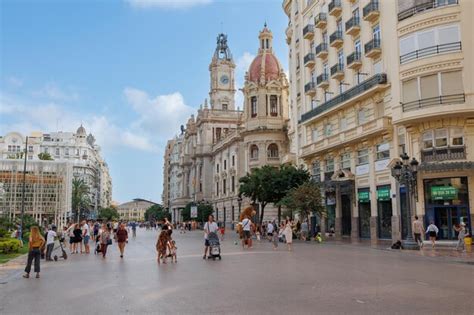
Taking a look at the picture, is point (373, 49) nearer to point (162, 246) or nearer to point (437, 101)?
point (437, 101)

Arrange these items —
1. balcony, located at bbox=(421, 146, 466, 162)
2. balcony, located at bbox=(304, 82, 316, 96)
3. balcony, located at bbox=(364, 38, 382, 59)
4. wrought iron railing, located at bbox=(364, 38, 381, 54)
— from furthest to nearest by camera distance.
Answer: balcony, located at bbox=(304, 82, 316, 96), wrought iron railing, located at bbox=(364, 38, 381, 54), balcony, located at bbox=(364, 38, 382, 59), balcony, located at bbox=(421, 146, 466, 162)

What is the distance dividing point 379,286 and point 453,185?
17.9 metres

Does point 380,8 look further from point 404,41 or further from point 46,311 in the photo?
point 46,311

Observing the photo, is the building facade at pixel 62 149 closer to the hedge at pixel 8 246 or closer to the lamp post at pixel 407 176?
the hedge at pixel 8 246

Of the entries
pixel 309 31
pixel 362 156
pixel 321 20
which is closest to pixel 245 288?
pixel 362 156

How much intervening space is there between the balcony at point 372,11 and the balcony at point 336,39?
3.89 metres

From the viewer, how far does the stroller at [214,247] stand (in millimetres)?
18609

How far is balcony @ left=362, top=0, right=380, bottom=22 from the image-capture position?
32.1 meters

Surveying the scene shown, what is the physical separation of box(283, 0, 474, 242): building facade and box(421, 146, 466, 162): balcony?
0.17ft

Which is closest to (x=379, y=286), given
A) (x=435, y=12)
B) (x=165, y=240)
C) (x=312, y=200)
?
(x=165, y=240)

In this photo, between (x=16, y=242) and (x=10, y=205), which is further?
(x=10, y=205)

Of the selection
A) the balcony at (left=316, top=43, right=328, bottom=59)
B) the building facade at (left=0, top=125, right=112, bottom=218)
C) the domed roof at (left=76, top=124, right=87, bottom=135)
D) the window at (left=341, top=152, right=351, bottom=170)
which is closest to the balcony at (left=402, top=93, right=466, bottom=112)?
the window at (left=341, top=152, right=351, bottom=170)

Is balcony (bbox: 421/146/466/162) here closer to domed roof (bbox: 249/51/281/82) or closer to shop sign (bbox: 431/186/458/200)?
shop sign (bbox: 431/186/458/200)

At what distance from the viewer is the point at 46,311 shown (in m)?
8.59
